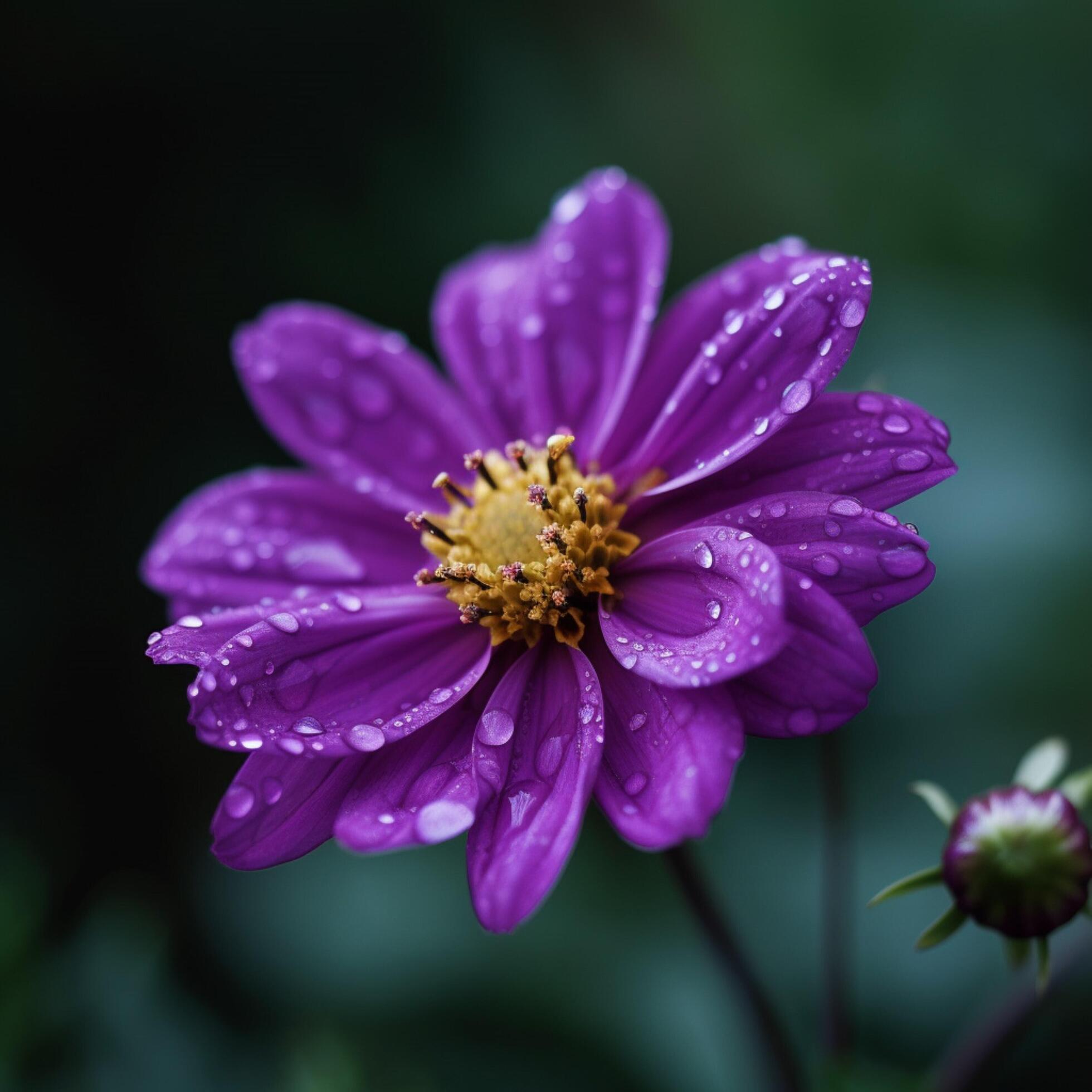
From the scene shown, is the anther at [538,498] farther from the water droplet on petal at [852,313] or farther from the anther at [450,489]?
the water droplet on petal at [852,313]

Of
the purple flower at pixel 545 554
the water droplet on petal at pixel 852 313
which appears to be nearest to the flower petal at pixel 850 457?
the purple flower at pixel 545 554

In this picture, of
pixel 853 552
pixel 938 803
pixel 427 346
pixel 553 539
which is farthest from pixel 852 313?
pixel 427 346

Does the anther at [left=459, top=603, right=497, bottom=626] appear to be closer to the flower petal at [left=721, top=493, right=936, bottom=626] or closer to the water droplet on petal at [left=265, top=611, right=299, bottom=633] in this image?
the water droplet on petal at [left=265, top=611, right=299, bottom=633]

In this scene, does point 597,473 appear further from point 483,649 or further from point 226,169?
point 226,169

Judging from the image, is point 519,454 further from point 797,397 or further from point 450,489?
point 797,397

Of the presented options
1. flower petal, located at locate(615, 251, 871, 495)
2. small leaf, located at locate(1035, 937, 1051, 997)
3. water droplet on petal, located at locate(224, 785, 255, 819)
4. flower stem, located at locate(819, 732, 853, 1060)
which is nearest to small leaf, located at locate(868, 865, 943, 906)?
small leaf, located at locate(1035, 937, 1051, 997)
